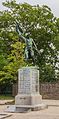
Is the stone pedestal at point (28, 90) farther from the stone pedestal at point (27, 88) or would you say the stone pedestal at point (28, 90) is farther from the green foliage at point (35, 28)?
the green foliage at point (35, 28)

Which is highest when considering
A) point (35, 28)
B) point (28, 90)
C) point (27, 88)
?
point (35, 28)

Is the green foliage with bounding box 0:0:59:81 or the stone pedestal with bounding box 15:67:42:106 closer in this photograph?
the stone pedestal with bounding box 15:67:42:106

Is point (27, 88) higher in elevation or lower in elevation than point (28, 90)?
higher

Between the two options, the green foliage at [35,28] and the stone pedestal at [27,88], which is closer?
the stone pedestal at [27,88]

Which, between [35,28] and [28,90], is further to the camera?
[35,28]

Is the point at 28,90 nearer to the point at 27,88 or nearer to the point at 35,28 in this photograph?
the point at 27,88

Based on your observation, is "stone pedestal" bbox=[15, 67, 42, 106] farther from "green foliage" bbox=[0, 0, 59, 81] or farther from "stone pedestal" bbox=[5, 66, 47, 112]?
"green foliage" bbox=[0, 0, 59, 81]

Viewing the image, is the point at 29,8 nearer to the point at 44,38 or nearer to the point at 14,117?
the point at 44,38

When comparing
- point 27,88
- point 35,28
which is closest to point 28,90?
point 27,88

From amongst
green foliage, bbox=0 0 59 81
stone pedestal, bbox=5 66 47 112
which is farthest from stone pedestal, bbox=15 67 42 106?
green foliage, bbox=0 0 59 81

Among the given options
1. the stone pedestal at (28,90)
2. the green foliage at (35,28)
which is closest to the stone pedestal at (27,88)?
the stone pedestal at (28,90)

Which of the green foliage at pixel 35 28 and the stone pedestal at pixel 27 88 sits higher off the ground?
the green foliage at pixel 35 28

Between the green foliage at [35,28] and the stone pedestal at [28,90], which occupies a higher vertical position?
the green foliage at [35,28]

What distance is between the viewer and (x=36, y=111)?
18219 mm
